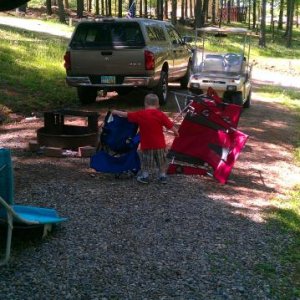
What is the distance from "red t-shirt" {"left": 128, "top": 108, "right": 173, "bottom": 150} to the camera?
7293mm

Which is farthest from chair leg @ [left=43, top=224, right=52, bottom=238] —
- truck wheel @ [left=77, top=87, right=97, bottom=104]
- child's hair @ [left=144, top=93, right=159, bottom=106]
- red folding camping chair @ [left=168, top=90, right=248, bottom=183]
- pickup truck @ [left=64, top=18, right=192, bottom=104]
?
truck wheel @ [left=77, top=87, right=97, bottom=104]

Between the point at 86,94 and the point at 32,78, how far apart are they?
7.52 ft

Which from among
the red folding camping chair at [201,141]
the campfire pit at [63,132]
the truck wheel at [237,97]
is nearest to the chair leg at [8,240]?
the red folding camping chair at [201,141]

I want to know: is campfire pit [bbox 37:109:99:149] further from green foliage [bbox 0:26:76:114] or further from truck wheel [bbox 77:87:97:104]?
truck wheel [bbox 77:87:97:104]

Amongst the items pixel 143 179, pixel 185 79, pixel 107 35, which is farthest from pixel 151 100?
pixel 185 79

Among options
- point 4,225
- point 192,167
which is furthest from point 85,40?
point 4,225

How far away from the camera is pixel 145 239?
17.8 ft

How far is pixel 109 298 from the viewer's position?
4.17 metres

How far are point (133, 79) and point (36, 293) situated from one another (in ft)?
28.1

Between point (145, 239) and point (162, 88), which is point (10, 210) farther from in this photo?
point (162, 88)

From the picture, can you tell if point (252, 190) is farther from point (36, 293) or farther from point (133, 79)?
point (133, 79)

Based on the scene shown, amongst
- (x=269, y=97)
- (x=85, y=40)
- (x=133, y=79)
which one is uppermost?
(x=85, y=40)

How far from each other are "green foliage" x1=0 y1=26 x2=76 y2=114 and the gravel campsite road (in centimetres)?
444

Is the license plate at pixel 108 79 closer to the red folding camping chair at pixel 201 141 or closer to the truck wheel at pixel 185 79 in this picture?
the truck wheel at pixel 185 79
